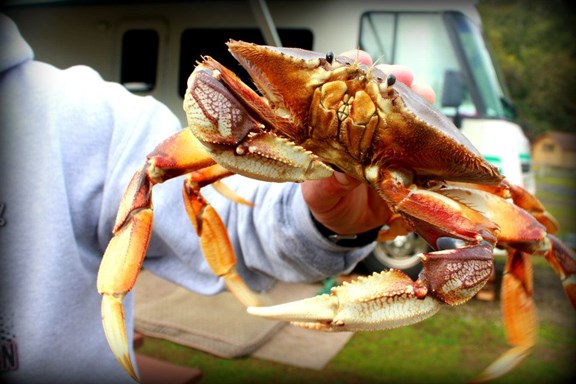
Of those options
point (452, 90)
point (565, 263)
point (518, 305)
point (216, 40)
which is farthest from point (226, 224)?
point (216, 40)

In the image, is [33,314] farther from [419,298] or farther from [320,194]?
[419,298]

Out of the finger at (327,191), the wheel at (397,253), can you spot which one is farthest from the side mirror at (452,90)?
the finger at (327,191)

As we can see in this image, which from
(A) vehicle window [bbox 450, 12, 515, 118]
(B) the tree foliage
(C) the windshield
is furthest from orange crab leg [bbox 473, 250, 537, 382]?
(B) the tree foliage

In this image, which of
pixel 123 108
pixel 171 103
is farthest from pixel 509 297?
pixel 171 103

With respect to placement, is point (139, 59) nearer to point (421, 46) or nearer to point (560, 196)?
point (421, 46)

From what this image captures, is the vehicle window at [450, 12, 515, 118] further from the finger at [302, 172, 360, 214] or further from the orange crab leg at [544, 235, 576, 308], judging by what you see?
the finger at [302, 172, 360, 214]

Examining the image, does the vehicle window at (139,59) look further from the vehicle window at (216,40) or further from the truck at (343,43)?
the vehicle window at (216,40)
